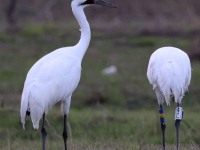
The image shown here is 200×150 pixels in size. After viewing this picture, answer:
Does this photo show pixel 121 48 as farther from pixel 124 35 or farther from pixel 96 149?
pixel 96 149

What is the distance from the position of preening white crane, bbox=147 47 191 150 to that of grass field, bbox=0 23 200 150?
72 centimetres

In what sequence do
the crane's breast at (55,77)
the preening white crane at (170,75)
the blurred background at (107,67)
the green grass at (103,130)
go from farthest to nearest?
the blurred background at (107,67) < the green grass at (103,130) < the preening white crane at (170,75) < the crane's breast at (55,77)

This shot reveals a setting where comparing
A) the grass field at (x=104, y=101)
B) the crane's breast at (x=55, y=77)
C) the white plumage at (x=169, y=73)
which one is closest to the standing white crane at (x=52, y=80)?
the crane's breast at (x=55, y=77)

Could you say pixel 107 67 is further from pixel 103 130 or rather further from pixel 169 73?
pixel 169 73

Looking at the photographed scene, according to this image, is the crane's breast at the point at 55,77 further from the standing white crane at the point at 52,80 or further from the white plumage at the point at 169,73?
the white plumage at the point at 169,73

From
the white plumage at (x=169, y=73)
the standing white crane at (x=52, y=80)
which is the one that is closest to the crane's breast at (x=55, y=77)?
the standing white crane at (x=52, y=80)

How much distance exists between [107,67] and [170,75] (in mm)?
10419

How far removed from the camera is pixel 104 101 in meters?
15.7

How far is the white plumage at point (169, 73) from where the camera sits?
380 inches

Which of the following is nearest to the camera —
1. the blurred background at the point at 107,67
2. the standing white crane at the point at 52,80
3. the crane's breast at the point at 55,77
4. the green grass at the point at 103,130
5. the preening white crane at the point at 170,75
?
the standing white crane at the point at 52,80

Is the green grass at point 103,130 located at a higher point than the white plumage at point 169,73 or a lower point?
lower

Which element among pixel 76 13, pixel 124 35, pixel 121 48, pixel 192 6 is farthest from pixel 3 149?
pixel 192 6

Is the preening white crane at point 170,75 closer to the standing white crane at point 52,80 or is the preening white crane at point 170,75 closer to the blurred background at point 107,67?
the blurred background at point 107,67

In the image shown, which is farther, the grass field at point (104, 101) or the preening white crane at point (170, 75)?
the grass field at point (104, 101)
